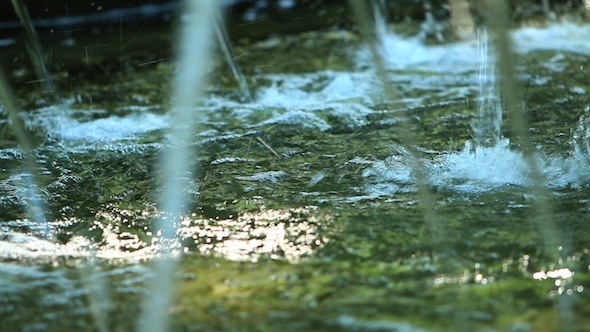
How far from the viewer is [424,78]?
3.98m

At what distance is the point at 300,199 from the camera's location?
95.1 inches

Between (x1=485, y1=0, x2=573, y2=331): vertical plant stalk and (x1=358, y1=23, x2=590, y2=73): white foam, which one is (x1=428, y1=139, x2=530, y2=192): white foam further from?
(x1=358, y1=23, x2=590, y2=73): white foam

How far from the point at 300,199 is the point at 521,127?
0.95m

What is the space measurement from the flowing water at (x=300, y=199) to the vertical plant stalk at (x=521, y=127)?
1 centimetres

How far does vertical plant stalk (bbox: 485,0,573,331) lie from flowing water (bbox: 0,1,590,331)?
0.04 ft

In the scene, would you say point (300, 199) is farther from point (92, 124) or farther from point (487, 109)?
point (92, 124)

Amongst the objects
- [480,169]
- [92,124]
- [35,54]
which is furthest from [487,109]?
[35,54]

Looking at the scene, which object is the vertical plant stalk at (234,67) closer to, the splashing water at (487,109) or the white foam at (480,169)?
the splashing water at (487,109)

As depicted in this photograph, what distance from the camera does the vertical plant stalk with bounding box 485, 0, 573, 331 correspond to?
142 cm

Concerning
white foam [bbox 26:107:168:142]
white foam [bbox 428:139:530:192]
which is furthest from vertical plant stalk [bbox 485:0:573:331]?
white foam [bbox 26:107:168:142]

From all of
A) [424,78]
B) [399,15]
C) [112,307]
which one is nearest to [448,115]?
[424,78]

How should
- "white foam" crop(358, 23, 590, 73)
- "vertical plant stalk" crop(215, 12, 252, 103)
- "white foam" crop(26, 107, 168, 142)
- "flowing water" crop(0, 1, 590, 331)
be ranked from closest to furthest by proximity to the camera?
"flowing water" crop(0, 1, 590, 331) < "white foam" crop(26, 107, 168, 142) < "vertical plant stalk" crop(215, 12, 252, 103) < "white foam" crop(358, 23, 590, 73)

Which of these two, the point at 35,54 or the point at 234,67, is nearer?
the point at 234,67

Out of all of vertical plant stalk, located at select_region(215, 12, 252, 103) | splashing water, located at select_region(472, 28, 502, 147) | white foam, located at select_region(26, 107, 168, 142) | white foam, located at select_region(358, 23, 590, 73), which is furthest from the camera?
white foam, located at select_region(358, 23, 590, 73)
